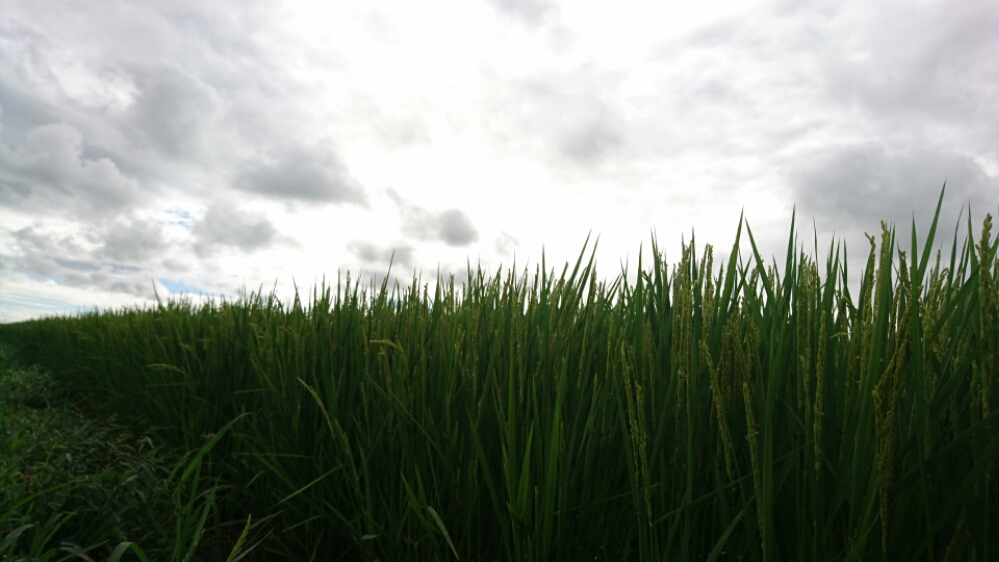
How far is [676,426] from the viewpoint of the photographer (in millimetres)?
1134

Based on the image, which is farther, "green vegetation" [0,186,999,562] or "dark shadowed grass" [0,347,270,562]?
"dark shadowed grass" [0,347,270,562]

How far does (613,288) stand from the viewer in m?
2.34

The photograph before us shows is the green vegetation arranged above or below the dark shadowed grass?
above

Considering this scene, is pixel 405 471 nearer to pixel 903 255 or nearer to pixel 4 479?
pixel 903 255

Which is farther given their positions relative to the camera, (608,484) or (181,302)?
(181,302)

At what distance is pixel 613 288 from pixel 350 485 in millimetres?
1228

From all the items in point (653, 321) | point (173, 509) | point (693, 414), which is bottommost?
point (173, 509)

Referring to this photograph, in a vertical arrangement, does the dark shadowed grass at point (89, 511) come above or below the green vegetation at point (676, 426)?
below

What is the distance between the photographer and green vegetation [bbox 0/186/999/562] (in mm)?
908

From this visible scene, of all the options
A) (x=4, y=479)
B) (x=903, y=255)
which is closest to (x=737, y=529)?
(x=903, y=255)

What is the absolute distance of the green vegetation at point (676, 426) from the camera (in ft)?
2.98

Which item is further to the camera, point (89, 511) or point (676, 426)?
point (89, 511)

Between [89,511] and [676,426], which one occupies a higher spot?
[676,426]

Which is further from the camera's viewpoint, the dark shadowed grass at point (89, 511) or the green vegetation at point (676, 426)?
the dark shadowed grass at point (89, 511)
